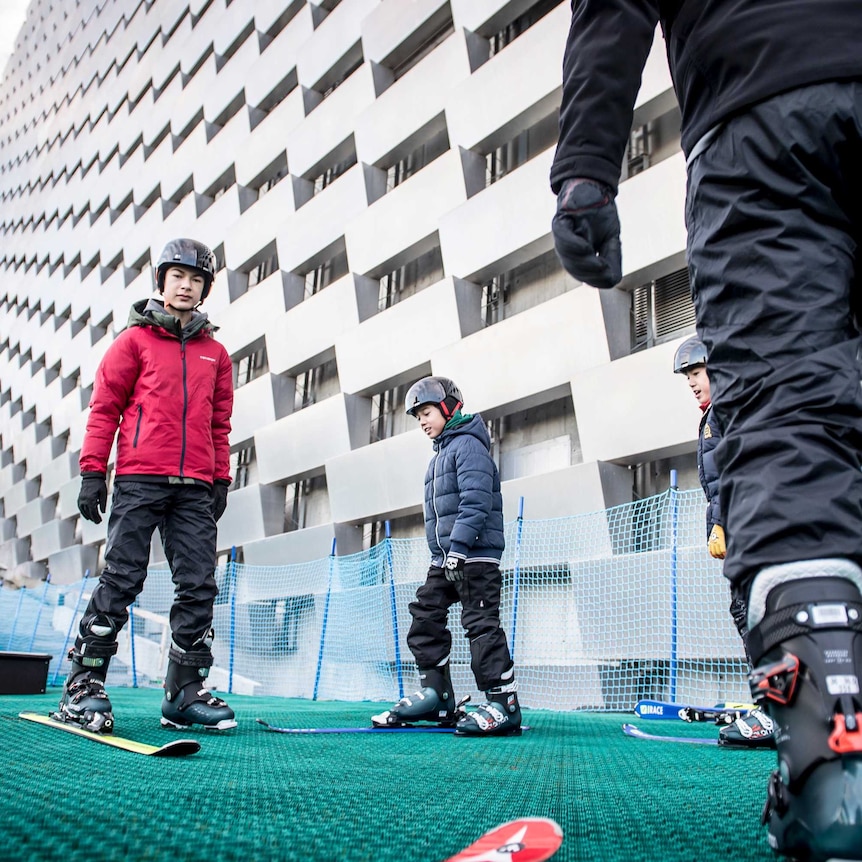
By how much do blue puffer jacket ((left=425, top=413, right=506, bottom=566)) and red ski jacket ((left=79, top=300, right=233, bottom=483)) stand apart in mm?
1112

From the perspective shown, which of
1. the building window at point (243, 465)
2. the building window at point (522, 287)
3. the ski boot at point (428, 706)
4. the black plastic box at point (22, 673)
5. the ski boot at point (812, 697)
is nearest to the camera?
the ski boot at point (812, 697)

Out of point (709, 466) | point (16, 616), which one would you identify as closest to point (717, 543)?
point (709, 466)

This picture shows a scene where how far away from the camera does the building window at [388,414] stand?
11.4 meters

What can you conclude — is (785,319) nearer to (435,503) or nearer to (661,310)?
(435,503)

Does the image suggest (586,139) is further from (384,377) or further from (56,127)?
(56,127)

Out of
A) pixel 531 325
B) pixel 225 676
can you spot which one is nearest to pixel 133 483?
pixel 531 325

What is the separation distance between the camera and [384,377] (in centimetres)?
1080

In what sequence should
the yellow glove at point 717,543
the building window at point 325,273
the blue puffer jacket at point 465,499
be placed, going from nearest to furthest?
the yellow glove at point 717,543
the blue puffer jacket at point 465,499
the building window at point 325,273

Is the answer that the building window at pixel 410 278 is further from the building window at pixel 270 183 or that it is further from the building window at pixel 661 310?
the building window at pixel 270 183

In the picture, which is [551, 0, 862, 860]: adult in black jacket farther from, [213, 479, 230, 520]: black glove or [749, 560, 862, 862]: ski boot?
[213, 479, 230, 520]: black glove

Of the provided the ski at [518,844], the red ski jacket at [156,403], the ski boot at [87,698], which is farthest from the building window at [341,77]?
the ski at [518,844]

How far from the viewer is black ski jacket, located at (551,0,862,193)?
1.00m

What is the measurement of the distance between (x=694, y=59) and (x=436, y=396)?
291 centimetres

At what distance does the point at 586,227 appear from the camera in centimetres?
116
